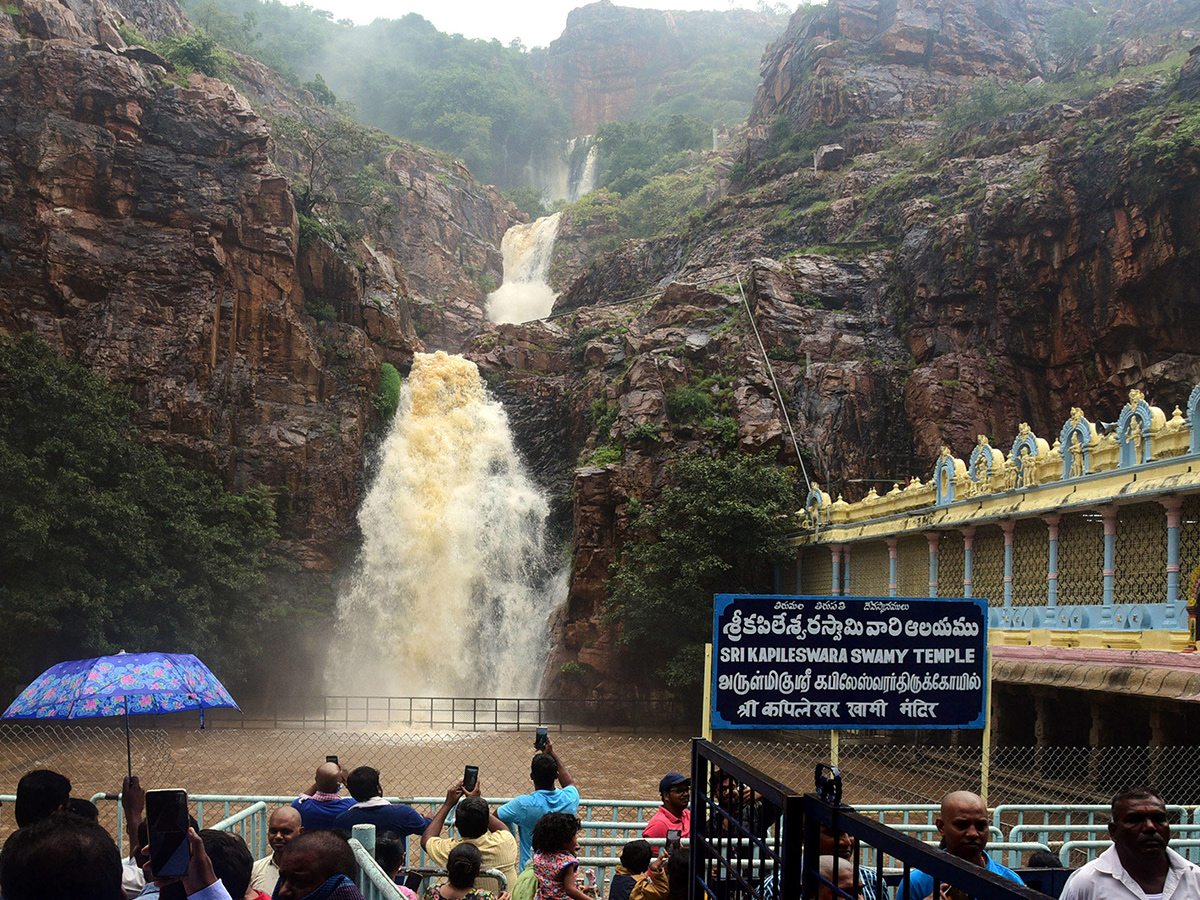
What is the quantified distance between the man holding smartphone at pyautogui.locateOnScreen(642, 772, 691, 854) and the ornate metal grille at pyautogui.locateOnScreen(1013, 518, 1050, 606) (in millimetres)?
13680

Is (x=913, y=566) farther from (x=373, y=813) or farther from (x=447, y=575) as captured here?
(x=373, y=813)

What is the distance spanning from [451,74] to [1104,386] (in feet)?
222

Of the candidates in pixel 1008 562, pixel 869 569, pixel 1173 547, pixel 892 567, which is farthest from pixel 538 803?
pixel 869 569

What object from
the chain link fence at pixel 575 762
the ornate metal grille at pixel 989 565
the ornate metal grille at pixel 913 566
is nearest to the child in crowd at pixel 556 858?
the chain link fence at pixel 575 762

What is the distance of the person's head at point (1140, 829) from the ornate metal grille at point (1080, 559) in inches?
545

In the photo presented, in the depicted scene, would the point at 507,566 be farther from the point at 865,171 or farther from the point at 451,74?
the point at 451,74

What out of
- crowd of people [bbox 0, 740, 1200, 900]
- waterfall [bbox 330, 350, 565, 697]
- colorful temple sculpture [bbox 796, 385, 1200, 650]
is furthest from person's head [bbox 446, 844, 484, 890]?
waterfall [bbox 330, 350, 565, 697]

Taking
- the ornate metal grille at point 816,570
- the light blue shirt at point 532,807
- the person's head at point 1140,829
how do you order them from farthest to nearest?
the ornate metal grille at point 816,570
the light blue shirt at point 532,807
the person's head at point 1140,829

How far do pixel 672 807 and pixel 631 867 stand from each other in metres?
0.87

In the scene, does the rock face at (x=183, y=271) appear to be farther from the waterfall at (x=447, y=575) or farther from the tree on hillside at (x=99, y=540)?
the tree on hillside at (x=99, y=540)

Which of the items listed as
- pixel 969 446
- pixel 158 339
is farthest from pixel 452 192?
pixel 969 446

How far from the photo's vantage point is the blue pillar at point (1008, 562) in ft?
59.9

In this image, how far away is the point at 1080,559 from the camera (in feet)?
55.0

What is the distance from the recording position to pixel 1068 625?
16.1 meters
